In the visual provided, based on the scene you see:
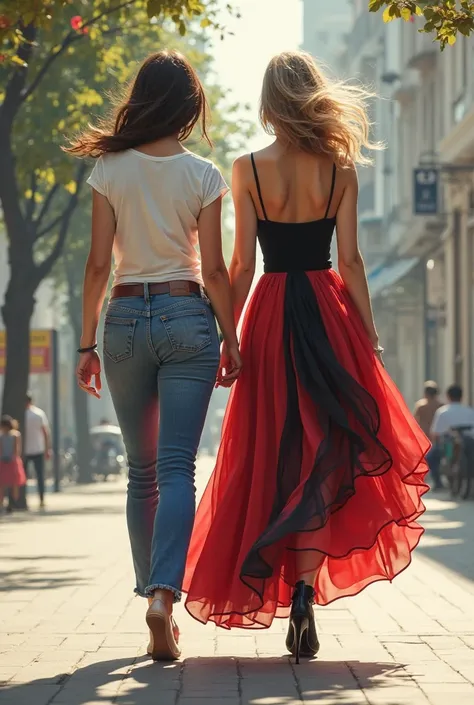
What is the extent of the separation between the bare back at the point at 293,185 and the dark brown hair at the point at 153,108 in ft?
1.00

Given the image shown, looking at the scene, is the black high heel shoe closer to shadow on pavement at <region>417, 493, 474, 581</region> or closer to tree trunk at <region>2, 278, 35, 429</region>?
shadow on pavement at <region>417, 493, 474, 581</region>

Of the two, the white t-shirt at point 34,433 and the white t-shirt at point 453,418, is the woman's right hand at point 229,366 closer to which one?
the white t-shirt at point 453,418

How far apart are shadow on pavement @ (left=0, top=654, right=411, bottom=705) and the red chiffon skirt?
29 centimetres

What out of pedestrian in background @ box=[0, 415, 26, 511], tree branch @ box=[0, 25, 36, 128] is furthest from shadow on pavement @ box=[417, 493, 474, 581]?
tree branch @ box=[0, 25, 36, 128]

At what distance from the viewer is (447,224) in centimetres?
3603

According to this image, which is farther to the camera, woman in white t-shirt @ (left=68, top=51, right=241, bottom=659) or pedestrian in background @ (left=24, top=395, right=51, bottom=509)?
pedestrian in background @ (left=24, top=395, right=51, bottom=509)

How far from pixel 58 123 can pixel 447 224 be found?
14.0 metres

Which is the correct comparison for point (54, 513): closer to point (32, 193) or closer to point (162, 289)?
point (32, 193)

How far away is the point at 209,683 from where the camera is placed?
221 inches

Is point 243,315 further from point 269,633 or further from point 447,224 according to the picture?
point 447,224

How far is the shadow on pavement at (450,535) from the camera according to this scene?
464 inches

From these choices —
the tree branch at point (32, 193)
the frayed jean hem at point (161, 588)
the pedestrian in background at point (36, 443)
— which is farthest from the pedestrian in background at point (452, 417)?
the frayed jean hem at point (161, 588)

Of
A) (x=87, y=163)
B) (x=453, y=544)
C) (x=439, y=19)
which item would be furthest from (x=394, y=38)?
(x=439, y=19)

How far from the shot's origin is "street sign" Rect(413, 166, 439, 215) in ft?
116
